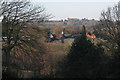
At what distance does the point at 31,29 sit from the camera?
18266 mm

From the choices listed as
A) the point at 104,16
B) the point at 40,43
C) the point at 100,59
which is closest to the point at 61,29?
the point at 104,16

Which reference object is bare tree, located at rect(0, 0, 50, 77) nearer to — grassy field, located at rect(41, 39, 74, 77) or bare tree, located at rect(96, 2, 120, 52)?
grassy field, located at rect(41, 39, 74, 77)

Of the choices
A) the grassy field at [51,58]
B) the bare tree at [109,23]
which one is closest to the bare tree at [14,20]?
the grassy field at [51,58]

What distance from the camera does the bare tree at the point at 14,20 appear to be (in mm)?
17484

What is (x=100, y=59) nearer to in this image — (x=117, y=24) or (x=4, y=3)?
(x=4, y=3)

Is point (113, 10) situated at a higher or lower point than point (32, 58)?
higher

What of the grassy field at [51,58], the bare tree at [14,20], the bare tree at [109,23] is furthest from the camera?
the bare tree at [109,23]

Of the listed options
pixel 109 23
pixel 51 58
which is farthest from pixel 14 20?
pixel 109 23

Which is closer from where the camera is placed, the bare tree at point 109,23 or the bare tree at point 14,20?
the bare tree at point 14,20

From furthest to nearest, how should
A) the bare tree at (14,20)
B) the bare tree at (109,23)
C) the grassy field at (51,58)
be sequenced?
1. the bare tree at (109,23)
2. the bare tree at (14,20)
3. the grassy field at (51,58)

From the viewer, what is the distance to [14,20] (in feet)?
60.5

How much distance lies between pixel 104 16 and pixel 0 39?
15.1 m

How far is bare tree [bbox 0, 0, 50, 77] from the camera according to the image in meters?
17.5

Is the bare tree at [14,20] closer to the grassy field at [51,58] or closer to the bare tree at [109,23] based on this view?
the grassy field at [51,58]
